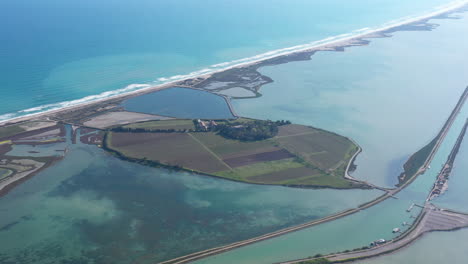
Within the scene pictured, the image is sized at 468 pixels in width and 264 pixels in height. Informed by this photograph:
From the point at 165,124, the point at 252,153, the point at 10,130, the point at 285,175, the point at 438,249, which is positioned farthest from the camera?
the point at 165,124

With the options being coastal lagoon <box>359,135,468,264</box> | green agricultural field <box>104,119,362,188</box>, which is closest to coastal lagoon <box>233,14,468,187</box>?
green agricultural field <box>104,119,362,188</box>

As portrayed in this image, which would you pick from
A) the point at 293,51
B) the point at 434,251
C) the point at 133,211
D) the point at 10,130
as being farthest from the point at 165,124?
the point at 293,51

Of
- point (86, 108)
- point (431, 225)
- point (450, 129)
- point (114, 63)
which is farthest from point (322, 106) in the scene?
point (114, 63)

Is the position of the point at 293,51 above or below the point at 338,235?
above

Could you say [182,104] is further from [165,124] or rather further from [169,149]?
[169,149]

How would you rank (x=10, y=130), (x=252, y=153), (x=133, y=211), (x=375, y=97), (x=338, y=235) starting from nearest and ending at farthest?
(x=338, y=235)
(x=133, y=211)
(x=252, y=153)
(x=10, y=130)
(x=375, y=97)

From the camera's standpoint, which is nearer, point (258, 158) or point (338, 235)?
point (338, 235)

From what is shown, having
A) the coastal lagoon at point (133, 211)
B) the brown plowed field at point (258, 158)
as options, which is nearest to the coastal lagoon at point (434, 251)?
the coastal lagoon at point (133, 211)
